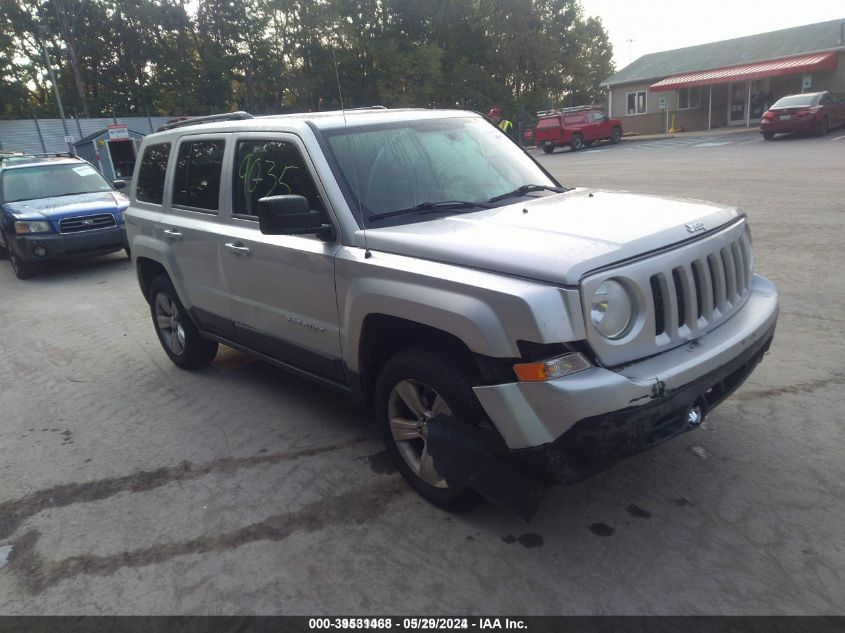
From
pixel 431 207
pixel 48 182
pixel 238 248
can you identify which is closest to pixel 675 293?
pixel 431 207

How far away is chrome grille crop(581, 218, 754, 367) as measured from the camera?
8.77 ft

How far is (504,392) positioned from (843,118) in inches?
1188

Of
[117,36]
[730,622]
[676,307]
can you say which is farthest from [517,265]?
[117,36]

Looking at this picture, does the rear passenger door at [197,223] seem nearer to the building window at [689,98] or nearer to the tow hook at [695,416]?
the tow hook at [695,416]

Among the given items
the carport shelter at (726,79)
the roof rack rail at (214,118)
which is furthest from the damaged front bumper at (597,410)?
the carport shelter at (726,79)

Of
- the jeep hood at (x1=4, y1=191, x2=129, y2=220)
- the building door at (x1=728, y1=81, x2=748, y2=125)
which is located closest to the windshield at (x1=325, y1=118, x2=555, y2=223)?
the jeep hood at (x1=4, y1=191, x2=129, y2=220)

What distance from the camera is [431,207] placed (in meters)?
3.64

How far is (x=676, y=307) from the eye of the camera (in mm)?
2848

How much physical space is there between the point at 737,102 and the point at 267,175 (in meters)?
39.4

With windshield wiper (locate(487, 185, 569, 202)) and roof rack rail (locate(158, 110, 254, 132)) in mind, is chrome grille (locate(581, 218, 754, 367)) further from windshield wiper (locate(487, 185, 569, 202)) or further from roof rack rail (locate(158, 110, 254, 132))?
roof rack rail (locate(158, 110, 254, 132))

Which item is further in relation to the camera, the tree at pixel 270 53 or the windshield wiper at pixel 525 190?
the tree at pixel 270 53

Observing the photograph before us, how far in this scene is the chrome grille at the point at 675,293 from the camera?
2.67 meters

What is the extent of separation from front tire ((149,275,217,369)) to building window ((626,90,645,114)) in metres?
40.0

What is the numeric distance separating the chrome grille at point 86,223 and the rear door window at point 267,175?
7228 millimetres
